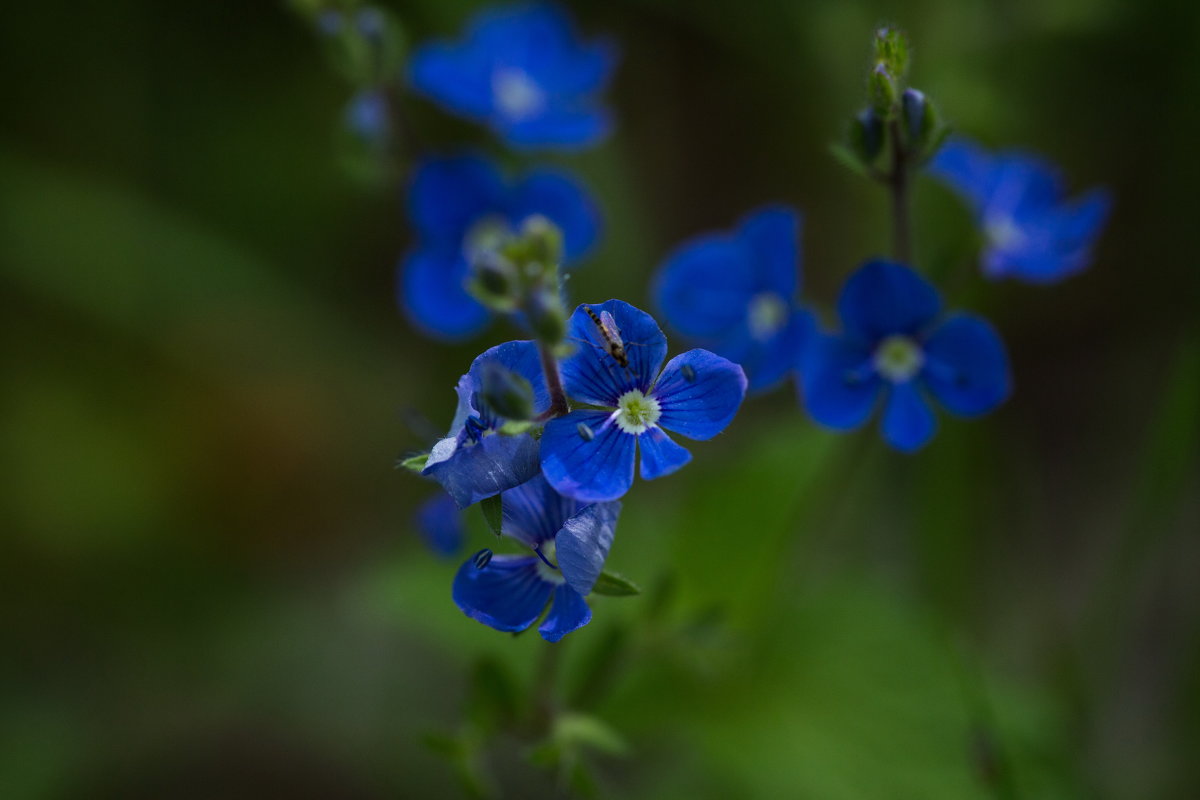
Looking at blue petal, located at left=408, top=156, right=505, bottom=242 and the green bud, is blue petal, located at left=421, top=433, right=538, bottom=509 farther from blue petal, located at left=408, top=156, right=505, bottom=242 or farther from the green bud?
blue petal, located at left=408, top=156, right=505, bottom=242

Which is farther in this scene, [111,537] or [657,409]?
[111,537]

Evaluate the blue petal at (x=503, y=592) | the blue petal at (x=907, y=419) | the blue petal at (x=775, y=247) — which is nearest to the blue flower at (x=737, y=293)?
the blue petal at (x=775, y=247)

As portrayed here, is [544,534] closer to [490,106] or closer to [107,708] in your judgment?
[490,106]

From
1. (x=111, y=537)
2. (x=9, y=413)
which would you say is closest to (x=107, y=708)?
(x=111, y=537)

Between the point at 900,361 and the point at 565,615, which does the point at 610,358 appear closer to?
the point at 565,615

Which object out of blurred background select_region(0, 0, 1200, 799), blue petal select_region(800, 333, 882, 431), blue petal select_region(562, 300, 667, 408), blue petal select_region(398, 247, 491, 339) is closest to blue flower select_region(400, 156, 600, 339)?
blue petal select_region(398, 247, 491, 339)

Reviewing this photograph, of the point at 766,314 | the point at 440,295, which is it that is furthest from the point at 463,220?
the point at 766,314

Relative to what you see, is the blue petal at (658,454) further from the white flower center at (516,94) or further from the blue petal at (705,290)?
the white flower center at (516,94)
